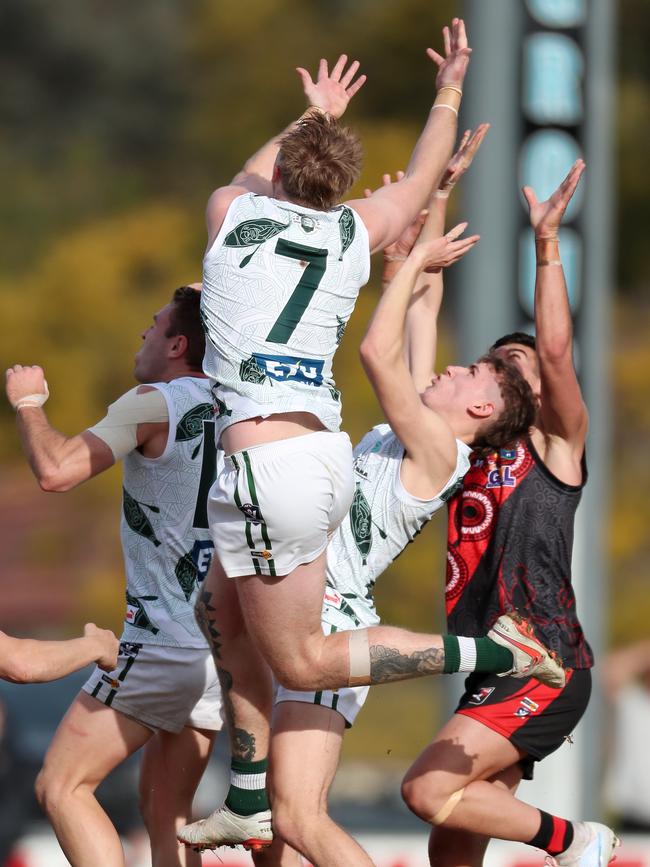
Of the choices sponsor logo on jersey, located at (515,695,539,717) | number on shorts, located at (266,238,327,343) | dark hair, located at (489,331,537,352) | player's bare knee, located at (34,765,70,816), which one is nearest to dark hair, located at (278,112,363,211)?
number on shorts, located at (266,238,327,343)

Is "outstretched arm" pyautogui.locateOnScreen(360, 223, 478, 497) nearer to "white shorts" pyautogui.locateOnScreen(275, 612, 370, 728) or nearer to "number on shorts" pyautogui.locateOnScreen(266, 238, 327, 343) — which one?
"number on shorts" pyautogui.locateOnScreen(266, 238, 327, 343)

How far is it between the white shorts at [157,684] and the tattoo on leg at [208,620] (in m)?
0.29

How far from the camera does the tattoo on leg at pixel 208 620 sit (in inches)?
185

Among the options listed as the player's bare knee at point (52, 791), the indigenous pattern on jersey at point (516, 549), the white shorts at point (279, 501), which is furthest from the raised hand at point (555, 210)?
the player's bare knee at point (52, 791)

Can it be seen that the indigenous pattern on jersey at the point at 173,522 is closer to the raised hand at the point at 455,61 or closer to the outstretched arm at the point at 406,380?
the outstretched arm at the point at 406,380

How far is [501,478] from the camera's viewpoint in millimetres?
5055

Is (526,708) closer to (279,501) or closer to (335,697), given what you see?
(335,697)

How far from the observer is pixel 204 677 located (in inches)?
199

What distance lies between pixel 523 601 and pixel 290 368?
49.2 inches

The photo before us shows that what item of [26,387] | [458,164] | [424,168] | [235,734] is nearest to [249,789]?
[235,734]

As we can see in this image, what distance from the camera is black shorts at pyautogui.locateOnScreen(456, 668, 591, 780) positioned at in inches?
193

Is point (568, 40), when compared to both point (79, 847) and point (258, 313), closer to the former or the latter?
point (258, 313)

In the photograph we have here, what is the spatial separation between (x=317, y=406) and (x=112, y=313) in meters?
10.9

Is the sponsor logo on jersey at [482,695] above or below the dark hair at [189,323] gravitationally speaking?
below
